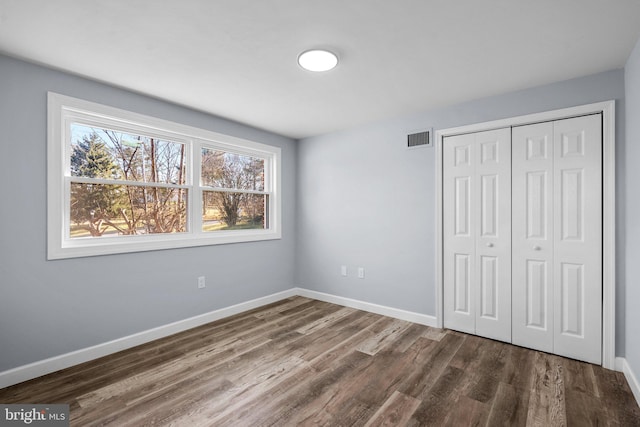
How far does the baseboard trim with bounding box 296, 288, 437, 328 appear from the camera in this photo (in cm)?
348

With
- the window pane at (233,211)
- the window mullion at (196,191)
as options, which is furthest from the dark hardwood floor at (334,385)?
the window pane at (233,211)

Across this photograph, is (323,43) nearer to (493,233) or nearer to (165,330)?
(493,233)

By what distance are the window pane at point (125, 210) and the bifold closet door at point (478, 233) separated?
3010mm

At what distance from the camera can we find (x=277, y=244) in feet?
14.7

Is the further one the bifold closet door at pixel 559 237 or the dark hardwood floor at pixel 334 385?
the bifold closet door at pixel 559 237

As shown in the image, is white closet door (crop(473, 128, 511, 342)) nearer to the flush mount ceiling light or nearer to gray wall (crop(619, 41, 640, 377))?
gray wall (crop(619, 41, 640, 377))

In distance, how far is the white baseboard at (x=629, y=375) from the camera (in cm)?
207

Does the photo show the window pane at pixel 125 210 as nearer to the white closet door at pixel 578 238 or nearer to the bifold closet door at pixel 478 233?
the bifold closet door at pixel 478 233

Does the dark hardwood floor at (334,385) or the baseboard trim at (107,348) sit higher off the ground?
the baseboard trim at (107,348)

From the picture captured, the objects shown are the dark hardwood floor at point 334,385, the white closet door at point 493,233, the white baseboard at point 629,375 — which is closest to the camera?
the dark hardwood floor at point 334,385

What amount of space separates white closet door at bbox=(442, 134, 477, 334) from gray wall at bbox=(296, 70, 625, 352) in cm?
16

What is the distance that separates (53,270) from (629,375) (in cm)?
453

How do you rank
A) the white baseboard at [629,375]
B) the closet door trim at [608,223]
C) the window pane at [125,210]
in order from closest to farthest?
the white baseboard at [629,375], the closet door trim at [608,223], the window pane at [125,210]

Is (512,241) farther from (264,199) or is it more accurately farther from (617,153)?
(264,199)
